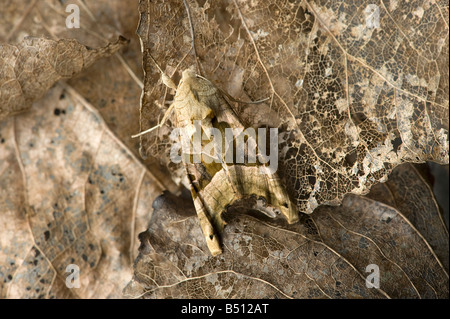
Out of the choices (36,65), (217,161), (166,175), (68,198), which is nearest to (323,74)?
(217,161)

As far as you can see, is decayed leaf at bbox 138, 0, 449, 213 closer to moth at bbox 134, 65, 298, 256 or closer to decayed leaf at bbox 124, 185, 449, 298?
moth at bbox 134, 65, 298, 256

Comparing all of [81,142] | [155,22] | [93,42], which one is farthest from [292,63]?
[81,142]

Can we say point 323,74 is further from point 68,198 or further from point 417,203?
point 68,198

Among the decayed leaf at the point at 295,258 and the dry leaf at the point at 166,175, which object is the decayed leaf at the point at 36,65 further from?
the decayed leaf at the point at 295,258

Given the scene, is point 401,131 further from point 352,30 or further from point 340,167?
point 352,30

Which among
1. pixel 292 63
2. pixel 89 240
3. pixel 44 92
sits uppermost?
pixel 44 92

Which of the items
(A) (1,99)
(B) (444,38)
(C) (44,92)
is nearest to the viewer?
(B) (444,38)
